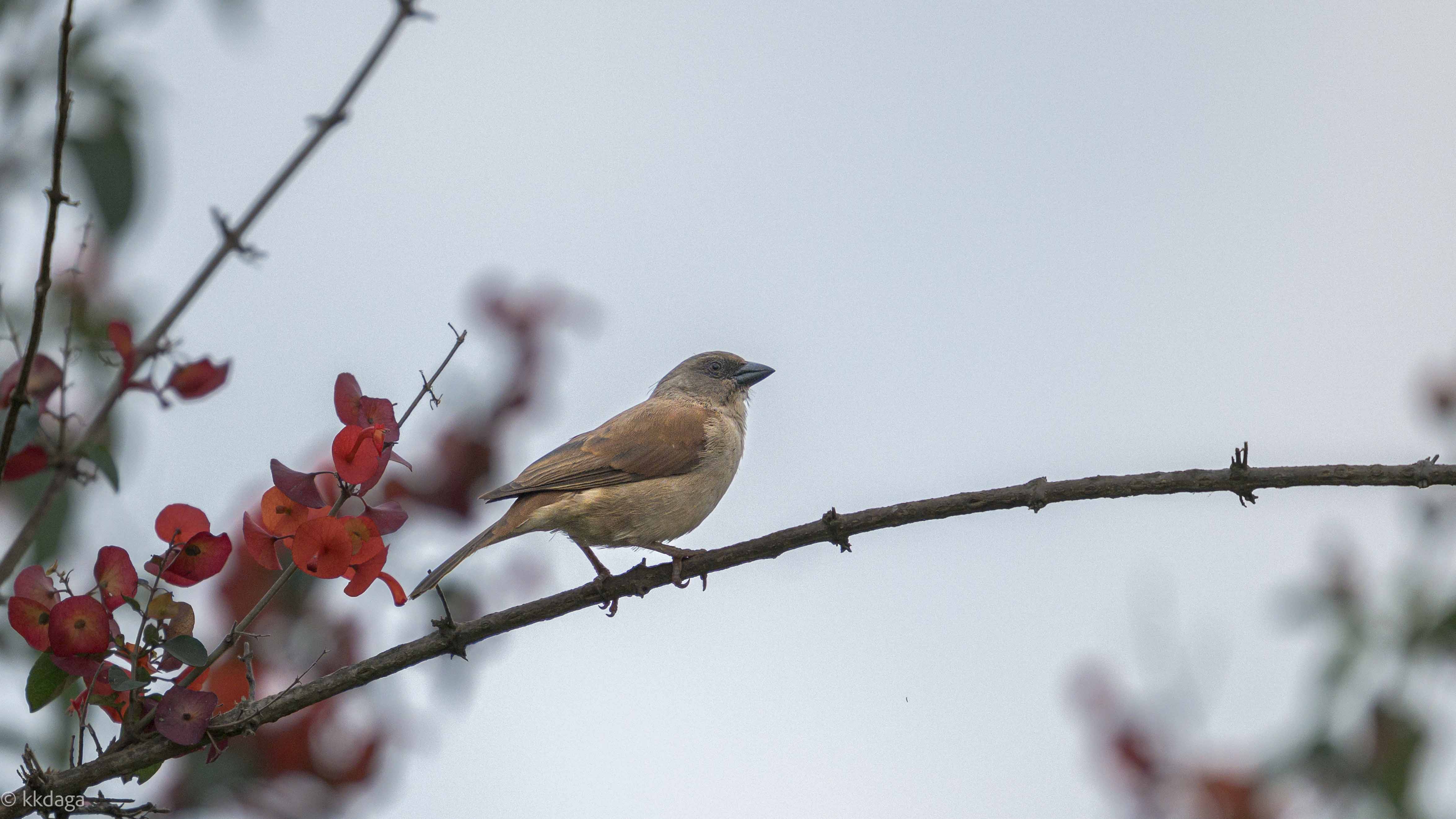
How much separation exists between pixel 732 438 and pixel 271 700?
161 inches

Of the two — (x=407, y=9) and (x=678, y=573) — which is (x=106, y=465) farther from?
(x=678, y=573)

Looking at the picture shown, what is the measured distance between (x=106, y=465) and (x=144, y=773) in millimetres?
593

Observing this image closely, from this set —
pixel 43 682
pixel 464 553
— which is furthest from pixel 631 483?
pixel 43 682

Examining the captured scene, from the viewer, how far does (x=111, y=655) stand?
2.06m

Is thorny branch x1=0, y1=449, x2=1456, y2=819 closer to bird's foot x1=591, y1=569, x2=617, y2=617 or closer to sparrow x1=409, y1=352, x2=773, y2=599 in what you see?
bird's foot x1=591, y1=569, x2=617, y2=617

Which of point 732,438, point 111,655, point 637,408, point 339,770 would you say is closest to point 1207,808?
point 339,770

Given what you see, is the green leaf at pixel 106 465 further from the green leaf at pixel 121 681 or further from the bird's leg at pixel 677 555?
the bird's leg at pixel 677 555

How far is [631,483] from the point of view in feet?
17.8

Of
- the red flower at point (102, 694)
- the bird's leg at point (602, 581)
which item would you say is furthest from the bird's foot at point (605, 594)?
the red flower at point (102, 694)

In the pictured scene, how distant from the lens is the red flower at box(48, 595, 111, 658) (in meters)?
1.97

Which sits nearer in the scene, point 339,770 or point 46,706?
point 46,706

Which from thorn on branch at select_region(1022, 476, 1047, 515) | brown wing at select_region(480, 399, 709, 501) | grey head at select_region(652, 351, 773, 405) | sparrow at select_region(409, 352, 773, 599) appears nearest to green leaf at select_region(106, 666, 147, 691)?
thorn on branch at select_region(1022, 476, 1047, 515)

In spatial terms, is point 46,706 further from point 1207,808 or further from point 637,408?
point 637,408

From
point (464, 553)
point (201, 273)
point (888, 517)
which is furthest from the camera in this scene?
point (464, 553)
